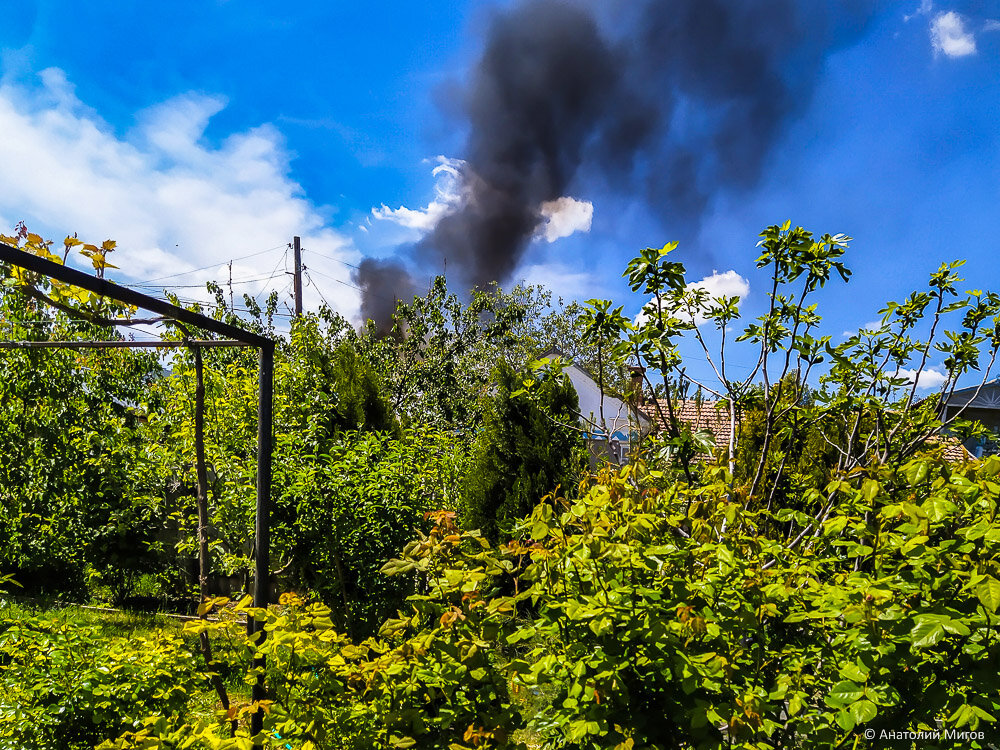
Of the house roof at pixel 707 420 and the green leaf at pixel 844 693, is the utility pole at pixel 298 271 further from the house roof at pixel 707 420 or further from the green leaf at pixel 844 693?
the green leaf at pixel 844 693

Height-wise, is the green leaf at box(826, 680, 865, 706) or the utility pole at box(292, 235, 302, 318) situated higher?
the utility pole at box(292, 235, 302, 318)

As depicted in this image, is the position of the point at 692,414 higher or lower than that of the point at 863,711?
higher

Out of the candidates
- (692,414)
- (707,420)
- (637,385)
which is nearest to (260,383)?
(637,385)

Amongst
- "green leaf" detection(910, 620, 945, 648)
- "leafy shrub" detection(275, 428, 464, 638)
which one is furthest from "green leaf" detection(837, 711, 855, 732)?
"leafy shrub" detection(275, 428, 464, 638)

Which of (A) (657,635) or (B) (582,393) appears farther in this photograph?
(B) (582,393)

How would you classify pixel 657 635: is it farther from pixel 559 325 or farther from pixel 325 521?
pixel 559 325

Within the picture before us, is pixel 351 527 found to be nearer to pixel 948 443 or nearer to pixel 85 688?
pixel 85 688

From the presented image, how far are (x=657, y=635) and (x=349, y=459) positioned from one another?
12.6 ft

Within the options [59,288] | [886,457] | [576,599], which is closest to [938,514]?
[576,599]

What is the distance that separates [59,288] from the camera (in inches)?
112

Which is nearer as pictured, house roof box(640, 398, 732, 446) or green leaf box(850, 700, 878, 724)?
green leaf box(850, 700, 878, 724)

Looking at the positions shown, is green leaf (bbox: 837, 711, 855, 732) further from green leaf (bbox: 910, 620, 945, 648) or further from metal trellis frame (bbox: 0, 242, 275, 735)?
metal trellis frame (bbox: 0, 242, 275, 735)

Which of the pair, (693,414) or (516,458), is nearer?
(516,458)

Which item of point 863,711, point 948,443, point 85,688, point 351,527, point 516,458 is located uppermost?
point 516,458
